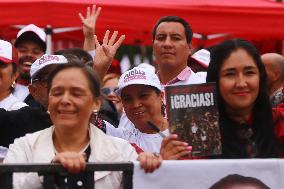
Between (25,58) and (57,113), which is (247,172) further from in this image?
(25,58)

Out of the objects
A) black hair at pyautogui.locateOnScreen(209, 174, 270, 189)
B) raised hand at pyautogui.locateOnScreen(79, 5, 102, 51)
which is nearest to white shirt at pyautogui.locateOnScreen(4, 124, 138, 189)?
black hair at pyautogui.locateOnScreen(209, 174, 270, 189)

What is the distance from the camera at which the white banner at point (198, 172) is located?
439cm

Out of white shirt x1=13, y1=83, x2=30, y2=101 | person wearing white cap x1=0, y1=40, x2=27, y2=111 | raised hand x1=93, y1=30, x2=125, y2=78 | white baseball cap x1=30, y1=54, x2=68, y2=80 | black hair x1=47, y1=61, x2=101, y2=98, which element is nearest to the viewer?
black hair x1=47, y1=61, x2=101, y2=98

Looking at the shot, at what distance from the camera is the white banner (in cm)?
439

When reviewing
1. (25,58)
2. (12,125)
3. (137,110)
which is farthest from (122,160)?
(25,58)

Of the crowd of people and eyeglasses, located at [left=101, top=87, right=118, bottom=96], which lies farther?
eyeglasses, located at [left=101, top=87, right=118, bottom=96]

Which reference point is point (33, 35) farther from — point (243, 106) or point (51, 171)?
point (51, 171)

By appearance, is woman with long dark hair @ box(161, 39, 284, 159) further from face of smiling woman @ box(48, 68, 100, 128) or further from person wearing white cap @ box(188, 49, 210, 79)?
person wearing white cap @ box(188, 49, 210, 79)

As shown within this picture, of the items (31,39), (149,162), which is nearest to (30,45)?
(31,39)

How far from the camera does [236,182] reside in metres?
4.43

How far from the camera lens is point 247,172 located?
4422 millimetres

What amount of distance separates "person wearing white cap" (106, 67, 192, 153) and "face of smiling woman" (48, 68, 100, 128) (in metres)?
1.35

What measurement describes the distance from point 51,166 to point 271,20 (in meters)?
7.27

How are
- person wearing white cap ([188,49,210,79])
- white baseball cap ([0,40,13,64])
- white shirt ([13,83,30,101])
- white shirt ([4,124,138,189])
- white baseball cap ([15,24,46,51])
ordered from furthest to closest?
white baseball cap ([15,24,46,51]) < person wearing white cap ([188,49,210,79]) < white shirt ([13,83,30,101]) < white baseball cap ([0,40,13,64]) < white shirt ([4,124,138,189])
